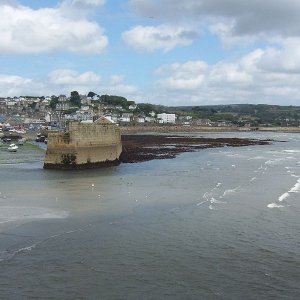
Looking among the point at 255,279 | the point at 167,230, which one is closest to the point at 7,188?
the point at 167,230

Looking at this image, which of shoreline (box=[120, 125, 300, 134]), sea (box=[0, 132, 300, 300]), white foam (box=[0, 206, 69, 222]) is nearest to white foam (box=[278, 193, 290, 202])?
sea (box=[0, 132, 300, 300])

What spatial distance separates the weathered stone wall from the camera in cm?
3488

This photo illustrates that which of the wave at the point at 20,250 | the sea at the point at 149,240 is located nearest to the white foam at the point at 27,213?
the sea at the point at 149,240

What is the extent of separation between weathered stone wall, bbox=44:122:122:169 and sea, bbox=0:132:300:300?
7.24 meters

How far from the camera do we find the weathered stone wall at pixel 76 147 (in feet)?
114

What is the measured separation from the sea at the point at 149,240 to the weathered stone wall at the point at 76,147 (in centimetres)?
724

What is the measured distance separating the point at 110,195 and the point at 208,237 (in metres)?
9.19

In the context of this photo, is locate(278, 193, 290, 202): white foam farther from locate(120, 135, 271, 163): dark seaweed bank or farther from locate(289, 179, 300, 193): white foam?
locate(120, 135, 271, 163): dark seaweed bank

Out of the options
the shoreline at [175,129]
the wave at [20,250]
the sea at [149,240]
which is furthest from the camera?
the shoreline at [175,129]

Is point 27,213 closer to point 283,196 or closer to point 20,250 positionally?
point 20,250

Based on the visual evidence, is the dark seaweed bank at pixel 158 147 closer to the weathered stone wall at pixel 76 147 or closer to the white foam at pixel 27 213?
the weathered stone wall at pixel 76 147

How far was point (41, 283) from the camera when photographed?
10992mm

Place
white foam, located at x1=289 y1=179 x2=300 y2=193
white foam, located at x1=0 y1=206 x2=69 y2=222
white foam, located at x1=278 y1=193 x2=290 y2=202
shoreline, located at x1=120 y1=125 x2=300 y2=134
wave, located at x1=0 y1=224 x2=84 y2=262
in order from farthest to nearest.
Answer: shoreline, located at x1=120 y1=125 x2=300 y2=134 < white foam, located at x1=289 y1=179 x2=300 y2=193 < white foam, located at x1=278 y1=193 x2=290 y2=202 < white foam, located at x1=0 y1=206 x2=69 y2=222 < wave, located at x1=0 y1=224 x2=84 y2=262

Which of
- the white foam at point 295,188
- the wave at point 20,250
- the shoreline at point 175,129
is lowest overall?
the shoreline at point 175,129
